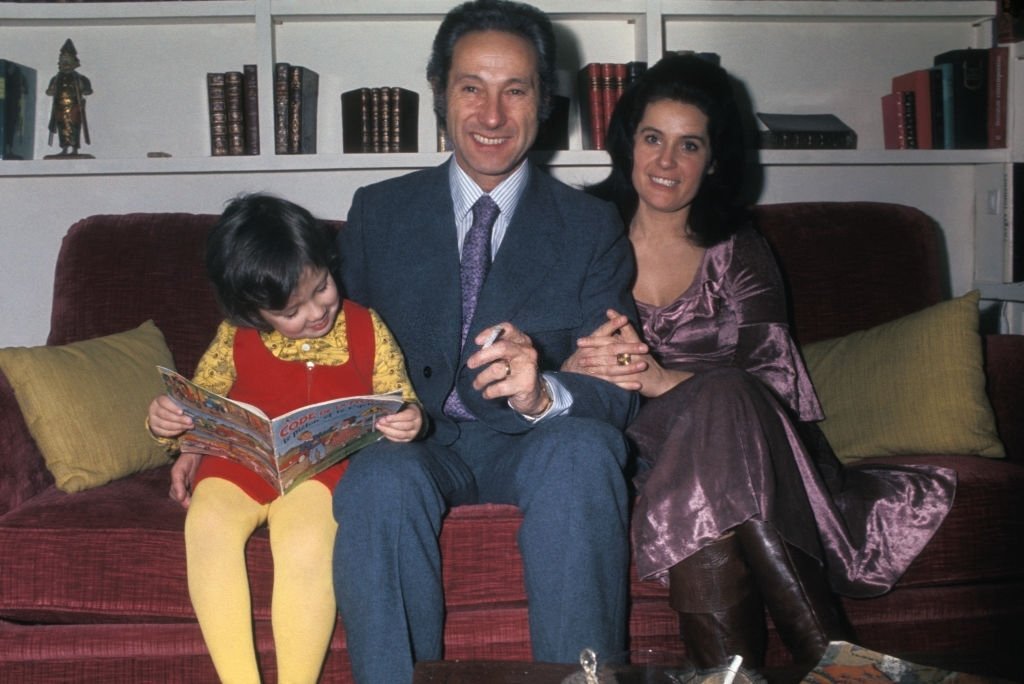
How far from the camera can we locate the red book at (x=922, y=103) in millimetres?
2576

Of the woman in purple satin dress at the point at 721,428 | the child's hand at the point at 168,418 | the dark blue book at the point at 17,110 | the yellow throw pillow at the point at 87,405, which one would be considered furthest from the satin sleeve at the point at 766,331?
the dark blue book at the point at 17,110

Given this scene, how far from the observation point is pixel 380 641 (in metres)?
1.33

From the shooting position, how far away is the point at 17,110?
2.45 metres

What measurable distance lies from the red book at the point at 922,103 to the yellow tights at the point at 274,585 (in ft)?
6.36

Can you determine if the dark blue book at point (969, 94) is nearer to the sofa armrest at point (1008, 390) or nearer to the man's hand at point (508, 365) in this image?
the sofa armrest at point (1008, 390)

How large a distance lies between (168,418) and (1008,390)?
5.11ft

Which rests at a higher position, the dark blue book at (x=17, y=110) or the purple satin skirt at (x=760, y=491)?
the dark blue book at (x=17, y=110)

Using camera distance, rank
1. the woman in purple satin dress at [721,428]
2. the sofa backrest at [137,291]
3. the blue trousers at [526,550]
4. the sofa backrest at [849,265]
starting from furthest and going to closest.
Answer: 1. the sofa backrest at [849,265]
2. the sofa backrest at [137,291]
3. the woman in purple satin dress at [721,428]
4. the blue trousers at [526,550]

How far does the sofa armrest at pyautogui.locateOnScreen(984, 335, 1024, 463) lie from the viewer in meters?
1.87

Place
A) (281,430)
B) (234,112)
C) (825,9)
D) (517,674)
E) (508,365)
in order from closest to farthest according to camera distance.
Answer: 1. (517,674)
2. (281,430)
3. (508,365)
4. (234,112)
5. (825,9)

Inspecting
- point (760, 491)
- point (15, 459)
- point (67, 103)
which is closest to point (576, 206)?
point (760, 491)

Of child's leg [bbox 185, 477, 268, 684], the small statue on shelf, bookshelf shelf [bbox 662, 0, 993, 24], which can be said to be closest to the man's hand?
child's leg [bbox 185, 477, 268, 684]

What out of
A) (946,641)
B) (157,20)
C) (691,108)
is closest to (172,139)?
(157,20)

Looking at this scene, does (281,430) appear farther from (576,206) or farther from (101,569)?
(576,206)
